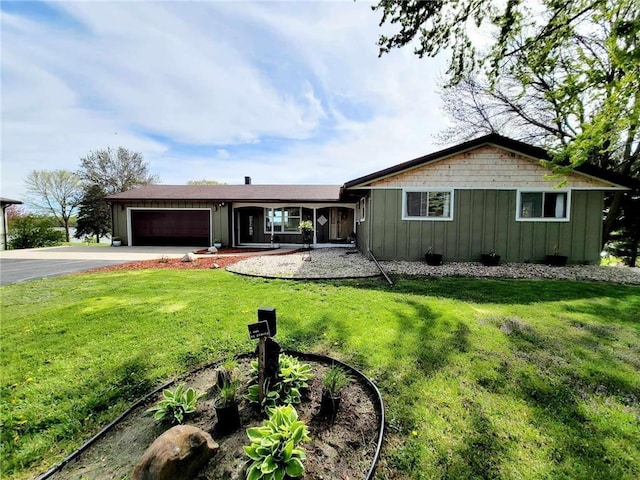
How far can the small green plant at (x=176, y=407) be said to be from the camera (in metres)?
2.15

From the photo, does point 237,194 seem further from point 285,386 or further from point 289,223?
point 285,386

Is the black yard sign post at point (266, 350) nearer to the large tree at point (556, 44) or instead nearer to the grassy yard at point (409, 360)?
the grassy yard at point (409, 360)

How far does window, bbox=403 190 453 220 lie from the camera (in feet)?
30.8

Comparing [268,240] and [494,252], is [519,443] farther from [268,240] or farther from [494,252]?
[268,240]

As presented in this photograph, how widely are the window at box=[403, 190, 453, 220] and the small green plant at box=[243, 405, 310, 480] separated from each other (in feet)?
27.7

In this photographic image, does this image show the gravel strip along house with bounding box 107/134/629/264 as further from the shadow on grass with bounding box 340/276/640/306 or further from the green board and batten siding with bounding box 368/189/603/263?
the shadow on grass with bounding box 340/276/640/306

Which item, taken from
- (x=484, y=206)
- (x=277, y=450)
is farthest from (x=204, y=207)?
(x=277, y=450)

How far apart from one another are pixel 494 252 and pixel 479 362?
7330 mm

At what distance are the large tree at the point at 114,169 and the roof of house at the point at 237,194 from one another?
15.8 meters

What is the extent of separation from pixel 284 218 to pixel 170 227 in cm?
686

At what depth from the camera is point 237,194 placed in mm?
16844

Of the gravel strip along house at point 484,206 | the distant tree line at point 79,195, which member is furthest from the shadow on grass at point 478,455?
the distant tree line at point 79,195

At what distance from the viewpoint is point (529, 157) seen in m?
8.95

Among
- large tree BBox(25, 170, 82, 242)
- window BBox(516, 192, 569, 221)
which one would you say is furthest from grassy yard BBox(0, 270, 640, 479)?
large tree BBox(25, 170, 82, 242)
